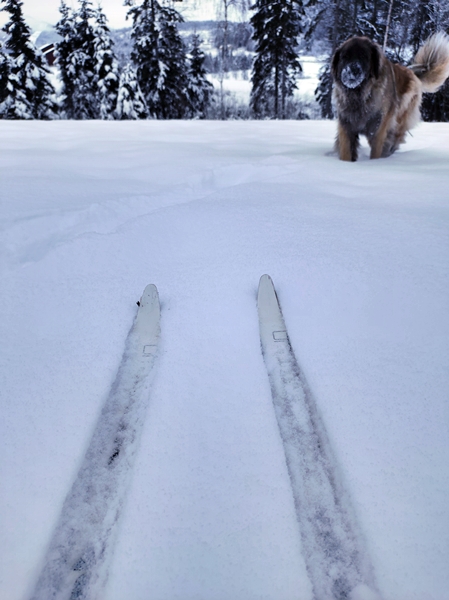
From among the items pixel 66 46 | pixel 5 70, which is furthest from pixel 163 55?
pixel 5 70

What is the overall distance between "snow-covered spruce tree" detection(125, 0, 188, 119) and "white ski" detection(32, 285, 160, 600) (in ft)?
59.0

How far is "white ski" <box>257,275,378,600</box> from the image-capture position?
0.68m

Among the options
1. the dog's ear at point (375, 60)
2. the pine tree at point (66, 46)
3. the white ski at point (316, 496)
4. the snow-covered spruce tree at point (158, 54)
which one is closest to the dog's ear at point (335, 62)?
the dog's ear at point (375, 60)

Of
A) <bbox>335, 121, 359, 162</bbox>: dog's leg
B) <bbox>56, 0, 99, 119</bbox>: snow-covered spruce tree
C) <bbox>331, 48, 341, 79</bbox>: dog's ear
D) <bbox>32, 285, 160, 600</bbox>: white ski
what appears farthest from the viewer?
<bbox>56, 0, 99, 119</bbox>: snow-covered spruce tree

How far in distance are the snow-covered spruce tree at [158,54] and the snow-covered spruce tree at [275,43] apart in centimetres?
329

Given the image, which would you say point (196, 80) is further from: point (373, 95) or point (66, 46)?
point (373, 95)

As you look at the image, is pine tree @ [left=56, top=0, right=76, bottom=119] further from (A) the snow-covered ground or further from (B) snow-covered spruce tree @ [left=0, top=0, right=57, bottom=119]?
(A) the snow-covered ground

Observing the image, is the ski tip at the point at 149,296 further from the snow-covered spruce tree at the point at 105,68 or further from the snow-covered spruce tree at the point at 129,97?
the snow-covered spruce tree at the point at 105,68

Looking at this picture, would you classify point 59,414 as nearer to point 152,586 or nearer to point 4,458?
point 4,458

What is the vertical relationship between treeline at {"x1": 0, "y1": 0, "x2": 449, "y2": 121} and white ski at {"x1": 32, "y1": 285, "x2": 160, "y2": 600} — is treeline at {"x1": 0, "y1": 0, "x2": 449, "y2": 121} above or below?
above

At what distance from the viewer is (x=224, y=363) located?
3.87 feet

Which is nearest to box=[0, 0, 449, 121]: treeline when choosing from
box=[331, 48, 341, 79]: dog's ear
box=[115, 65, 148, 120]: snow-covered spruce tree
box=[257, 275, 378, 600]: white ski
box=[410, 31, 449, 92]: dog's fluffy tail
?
box=[115, 65, 148, 120]: snow-covered spruce tree

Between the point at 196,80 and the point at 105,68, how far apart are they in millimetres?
4716

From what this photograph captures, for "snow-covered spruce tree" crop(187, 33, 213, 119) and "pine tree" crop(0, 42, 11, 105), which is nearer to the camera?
"pine tree" crop(0, 42, 11, 105)
